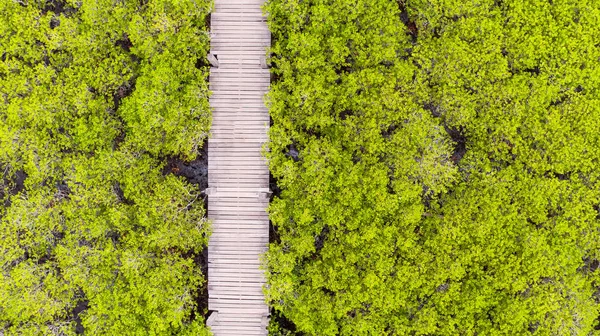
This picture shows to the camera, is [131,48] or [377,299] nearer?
[377,299]

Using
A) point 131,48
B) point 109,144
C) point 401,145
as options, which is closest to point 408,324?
point 401,145

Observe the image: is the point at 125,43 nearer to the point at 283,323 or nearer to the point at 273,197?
the point at 273,197

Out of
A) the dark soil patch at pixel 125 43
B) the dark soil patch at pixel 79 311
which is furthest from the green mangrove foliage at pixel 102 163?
the dark soil patch at pixel 79 311

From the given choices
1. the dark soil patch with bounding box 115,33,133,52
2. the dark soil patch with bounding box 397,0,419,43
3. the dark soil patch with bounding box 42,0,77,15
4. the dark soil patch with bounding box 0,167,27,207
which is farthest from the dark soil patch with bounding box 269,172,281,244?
the dark soil patch with bounding box 42,0,77,15

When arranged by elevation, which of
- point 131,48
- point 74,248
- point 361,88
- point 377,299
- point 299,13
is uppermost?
point 299,13

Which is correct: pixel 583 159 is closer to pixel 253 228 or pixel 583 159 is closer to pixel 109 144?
pixel 253 228
